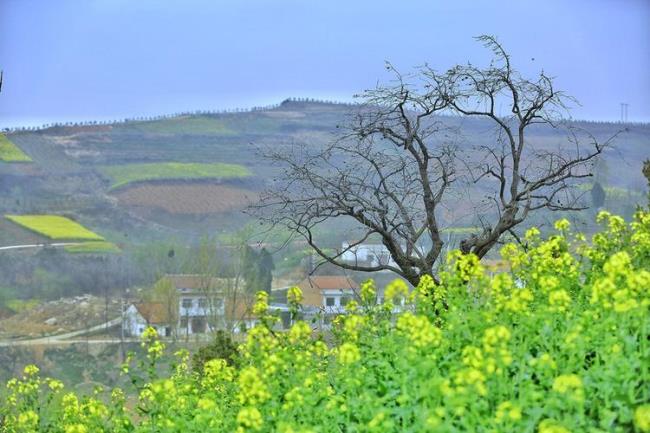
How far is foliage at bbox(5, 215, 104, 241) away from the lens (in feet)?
182

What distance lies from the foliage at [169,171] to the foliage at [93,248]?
262 inches

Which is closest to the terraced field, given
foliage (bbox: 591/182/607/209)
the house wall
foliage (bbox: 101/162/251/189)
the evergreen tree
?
foliage (bbox: 101/162/251/189)

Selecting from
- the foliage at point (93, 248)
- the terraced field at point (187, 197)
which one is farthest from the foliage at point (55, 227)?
the terraced field at point (187, 197)

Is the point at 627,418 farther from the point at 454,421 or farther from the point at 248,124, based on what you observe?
the point at 248,124

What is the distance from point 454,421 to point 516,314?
110 cm

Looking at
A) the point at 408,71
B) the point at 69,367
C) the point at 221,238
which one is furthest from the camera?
the point at 221,238

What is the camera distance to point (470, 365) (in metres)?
4.41

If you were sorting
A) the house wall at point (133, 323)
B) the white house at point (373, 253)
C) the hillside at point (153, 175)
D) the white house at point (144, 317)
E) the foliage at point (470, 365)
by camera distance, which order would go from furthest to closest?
the hillside at point (153, 175)
the house wall at point (133, 323)
the white house at point (144, 317)
the white house at point (373, 253)
the foliage at point (470, 365)

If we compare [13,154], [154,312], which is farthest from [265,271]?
[13,154]

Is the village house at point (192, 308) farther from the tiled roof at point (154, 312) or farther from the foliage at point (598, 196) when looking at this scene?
the foliage at point (598, 196)

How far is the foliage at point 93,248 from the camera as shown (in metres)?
54.3

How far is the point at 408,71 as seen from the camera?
11.2 metres

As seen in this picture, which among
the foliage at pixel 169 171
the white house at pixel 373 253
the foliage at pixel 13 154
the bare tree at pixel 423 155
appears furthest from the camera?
the foliage at pixel 169 171

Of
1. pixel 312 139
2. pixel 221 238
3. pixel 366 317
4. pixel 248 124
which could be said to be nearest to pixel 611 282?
pixel 366 317
